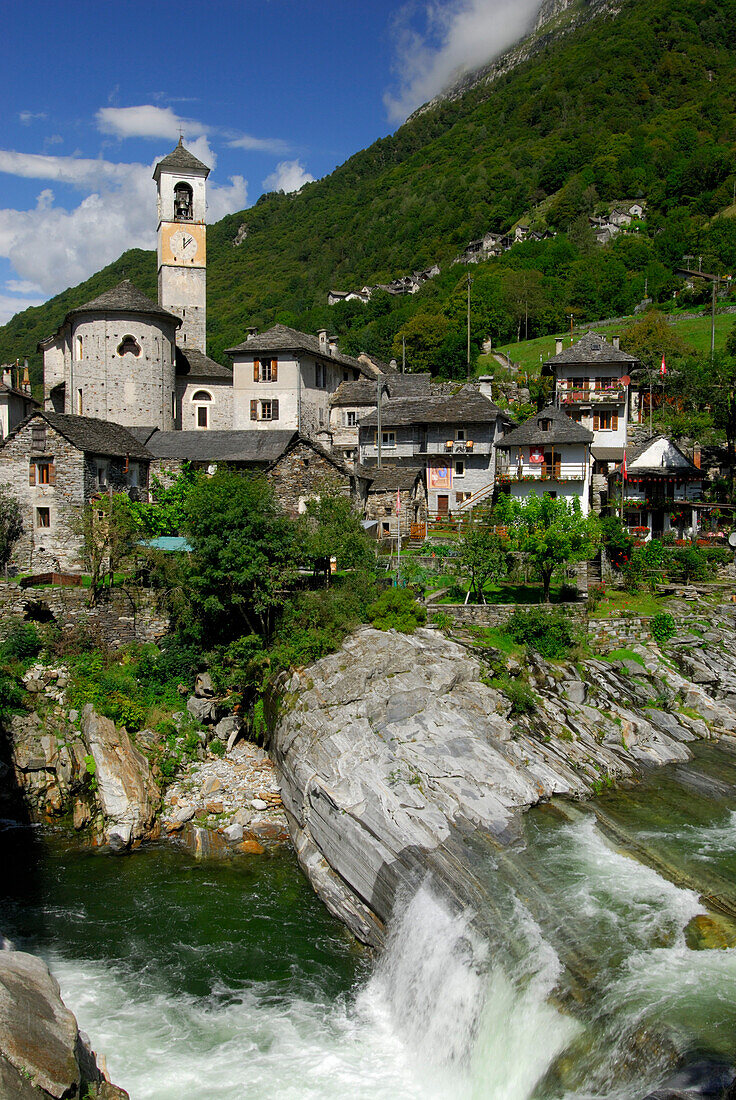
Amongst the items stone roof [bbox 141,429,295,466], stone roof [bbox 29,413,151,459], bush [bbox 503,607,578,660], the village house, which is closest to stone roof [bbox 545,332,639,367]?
the village house

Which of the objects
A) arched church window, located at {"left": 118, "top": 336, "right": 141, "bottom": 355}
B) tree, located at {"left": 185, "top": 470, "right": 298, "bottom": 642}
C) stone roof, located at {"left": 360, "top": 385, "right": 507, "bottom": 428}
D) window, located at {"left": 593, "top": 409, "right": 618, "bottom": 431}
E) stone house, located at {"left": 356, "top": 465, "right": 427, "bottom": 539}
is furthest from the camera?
window, located at {"left": 593, "top": 409, "right": 618, "bottom": 431}

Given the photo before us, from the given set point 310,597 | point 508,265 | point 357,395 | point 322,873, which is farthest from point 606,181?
point 322,873

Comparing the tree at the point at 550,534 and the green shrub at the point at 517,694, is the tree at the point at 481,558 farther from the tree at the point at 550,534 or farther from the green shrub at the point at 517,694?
the green shrub at the point at 517,694

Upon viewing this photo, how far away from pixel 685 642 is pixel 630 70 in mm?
194270

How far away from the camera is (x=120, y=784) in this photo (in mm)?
22375

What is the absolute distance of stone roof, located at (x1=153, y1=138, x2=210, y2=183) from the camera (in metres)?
59.5

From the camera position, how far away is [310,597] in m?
28.1

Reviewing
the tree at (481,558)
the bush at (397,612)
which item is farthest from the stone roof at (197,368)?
the bush at (397,612)

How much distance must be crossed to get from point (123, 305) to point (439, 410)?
69.5 feet

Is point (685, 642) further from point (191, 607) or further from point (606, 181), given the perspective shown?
point (606, 181)

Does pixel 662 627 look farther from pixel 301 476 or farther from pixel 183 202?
pixel 183 202

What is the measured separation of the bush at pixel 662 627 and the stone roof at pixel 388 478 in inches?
690

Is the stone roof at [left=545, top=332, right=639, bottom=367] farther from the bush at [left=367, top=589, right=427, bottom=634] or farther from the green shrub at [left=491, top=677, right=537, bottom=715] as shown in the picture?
the green shrub at [left=491, top=677, right=537, bottom=715]

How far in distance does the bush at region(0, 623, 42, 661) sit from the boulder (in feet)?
15.2
